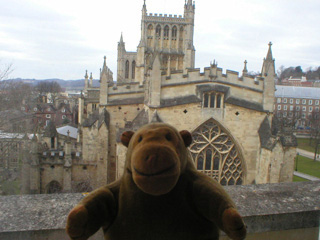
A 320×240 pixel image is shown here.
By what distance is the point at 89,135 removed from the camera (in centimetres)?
1581

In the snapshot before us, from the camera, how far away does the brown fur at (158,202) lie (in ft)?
6.23

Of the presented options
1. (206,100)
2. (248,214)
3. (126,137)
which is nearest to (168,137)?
(126,137)

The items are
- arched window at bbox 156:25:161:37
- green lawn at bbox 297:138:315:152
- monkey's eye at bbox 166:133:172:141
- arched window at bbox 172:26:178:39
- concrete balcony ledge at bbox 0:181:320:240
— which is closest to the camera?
monkey's eye at bbox 166:133:172:141

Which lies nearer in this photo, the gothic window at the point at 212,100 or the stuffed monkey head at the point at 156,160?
the stuffed monkey head at the point at 156,160

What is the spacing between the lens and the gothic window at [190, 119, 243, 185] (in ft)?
42.9

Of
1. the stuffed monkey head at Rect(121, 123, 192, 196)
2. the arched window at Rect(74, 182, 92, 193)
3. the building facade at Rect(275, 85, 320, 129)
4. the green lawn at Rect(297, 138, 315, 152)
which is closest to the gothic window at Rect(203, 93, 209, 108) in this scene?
the arched window at Rect(74, 182, 92, 193)

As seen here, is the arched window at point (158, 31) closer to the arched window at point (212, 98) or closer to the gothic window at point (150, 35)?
the gothic window at point (150, 35)

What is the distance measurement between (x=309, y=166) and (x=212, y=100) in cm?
1713

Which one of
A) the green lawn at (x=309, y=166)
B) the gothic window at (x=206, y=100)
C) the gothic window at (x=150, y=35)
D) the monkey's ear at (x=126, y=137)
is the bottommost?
the green lawn at (x=309, y=166)

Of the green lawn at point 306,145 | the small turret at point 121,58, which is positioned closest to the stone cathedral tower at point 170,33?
the small turret at point 121,58

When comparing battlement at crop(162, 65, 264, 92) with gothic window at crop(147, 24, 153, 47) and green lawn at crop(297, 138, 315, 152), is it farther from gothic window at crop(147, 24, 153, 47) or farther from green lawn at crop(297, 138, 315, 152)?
gothic window at crop(147, 24, 153, 47)

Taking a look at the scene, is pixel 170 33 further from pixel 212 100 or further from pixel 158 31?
pixel 212 100

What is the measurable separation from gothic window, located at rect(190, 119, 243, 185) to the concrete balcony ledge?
8.93 meters

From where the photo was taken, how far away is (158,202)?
2.02 meters
